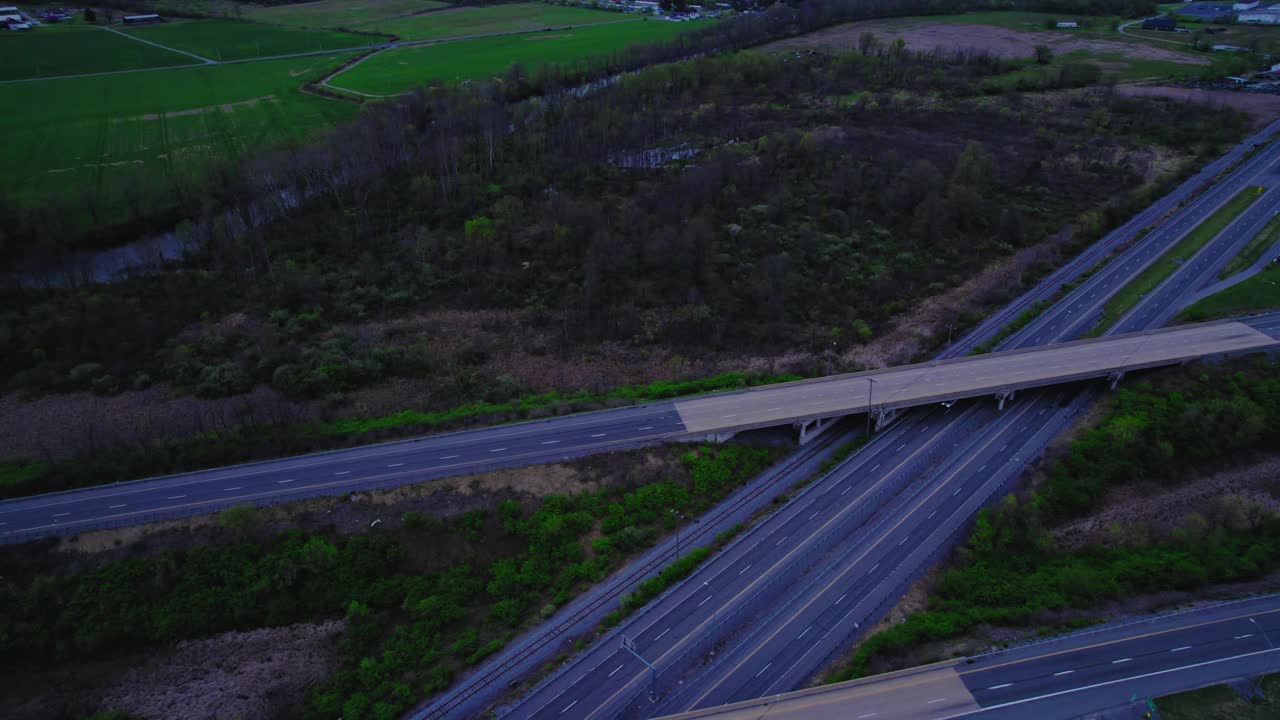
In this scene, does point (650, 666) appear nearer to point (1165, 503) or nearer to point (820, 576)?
point (820, 576)

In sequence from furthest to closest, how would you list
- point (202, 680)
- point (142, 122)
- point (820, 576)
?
point (142, 122) < point (820, 576) < point (202, 680)

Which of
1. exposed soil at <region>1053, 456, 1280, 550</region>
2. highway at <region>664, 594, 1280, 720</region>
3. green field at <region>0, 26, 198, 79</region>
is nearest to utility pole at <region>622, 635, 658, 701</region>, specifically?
highway at <region>664, 594, 1280, 720</region>

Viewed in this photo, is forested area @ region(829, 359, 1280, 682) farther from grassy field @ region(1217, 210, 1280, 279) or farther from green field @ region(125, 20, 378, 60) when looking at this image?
green field @ region(125, 20, 378, 60)

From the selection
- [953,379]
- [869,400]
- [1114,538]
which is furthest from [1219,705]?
[953,379]

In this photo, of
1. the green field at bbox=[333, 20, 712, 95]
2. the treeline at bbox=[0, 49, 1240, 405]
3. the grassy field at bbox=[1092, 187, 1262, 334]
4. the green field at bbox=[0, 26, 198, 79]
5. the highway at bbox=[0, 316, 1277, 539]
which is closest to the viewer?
the highway at bbox=[0, 316, 1277, 539]

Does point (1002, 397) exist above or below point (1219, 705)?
above

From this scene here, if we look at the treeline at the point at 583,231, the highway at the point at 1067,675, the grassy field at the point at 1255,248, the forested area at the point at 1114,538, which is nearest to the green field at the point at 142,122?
the treeline at the point at 583,231

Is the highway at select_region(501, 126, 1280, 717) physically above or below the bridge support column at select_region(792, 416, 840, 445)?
below
